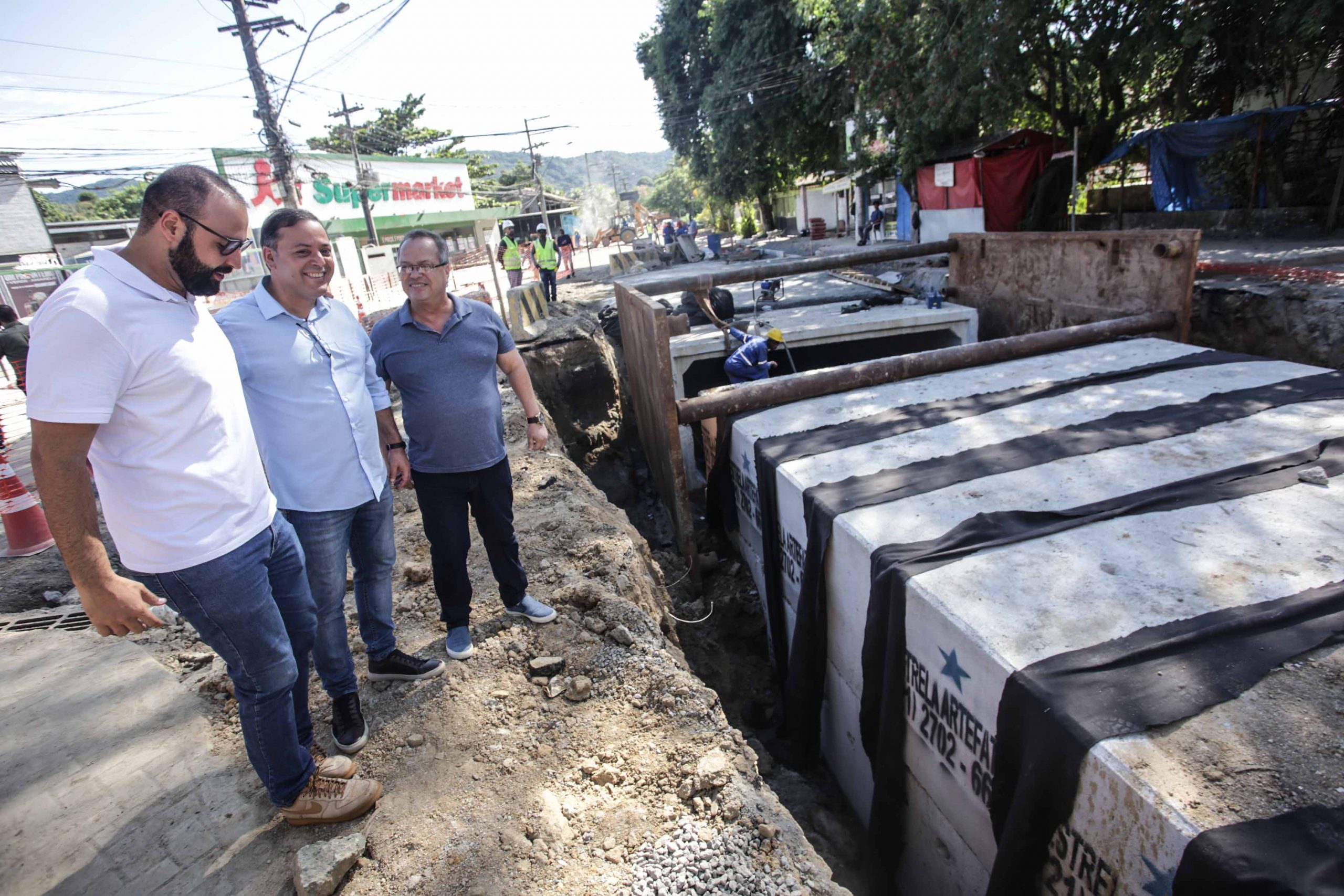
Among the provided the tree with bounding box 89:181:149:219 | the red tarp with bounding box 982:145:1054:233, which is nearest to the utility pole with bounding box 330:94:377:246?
the red tarp with bounding box 982:145:1054:233

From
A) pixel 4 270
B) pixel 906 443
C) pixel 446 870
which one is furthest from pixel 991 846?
pixel 4 270

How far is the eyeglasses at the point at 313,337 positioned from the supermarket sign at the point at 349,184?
1692cm

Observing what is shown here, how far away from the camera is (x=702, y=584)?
5.40 m

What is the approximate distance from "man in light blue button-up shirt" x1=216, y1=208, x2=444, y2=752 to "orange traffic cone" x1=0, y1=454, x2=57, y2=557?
3.84 m

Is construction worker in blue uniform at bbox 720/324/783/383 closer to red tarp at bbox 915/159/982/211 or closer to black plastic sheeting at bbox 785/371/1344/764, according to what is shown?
black plastic sheeting at bbox 785/371/1344/764

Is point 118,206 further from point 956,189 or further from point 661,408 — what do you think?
point 661,408

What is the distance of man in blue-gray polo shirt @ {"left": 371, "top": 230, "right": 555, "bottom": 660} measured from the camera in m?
2.81

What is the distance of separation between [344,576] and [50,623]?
2.63m

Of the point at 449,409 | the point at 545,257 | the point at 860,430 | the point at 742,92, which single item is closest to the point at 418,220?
the point at 742,92

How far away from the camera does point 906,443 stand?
397 cm

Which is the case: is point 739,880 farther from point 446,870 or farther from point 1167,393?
point 1167,393

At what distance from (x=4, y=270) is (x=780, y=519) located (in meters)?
20.6

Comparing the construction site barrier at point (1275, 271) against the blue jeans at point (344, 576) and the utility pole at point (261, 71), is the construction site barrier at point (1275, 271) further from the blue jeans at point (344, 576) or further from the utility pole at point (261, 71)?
the utility pole at point (261, 71)

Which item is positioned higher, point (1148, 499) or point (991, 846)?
point (1148, 499)
